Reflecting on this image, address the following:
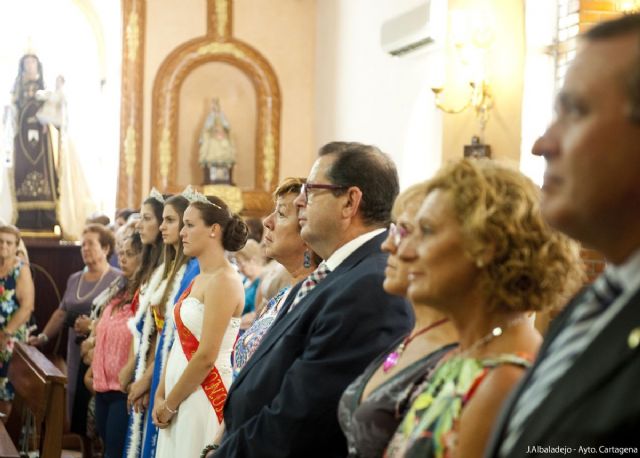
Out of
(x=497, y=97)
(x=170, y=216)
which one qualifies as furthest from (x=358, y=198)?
(x=497, y=97)

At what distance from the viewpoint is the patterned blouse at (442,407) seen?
5.29ft

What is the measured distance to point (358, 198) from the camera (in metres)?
2.78

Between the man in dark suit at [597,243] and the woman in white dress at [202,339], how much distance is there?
290 centimetres

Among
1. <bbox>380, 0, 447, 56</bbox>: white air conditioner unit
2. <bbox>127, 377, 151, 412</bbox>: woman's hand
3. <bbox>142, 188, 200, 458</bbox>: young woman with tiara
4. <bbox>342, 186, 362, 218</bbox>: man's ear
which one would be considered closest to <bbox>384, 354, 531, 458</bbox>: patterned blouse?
<bbox>342, 186, 362, 218</bbox>: man's ear

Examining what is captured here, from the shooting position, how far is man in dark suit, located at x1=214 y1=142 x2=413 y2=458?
8.14 feet

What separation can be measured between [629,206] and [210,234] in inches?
128

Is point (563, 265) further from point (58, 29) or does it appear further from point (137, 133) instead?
point (58, 29)

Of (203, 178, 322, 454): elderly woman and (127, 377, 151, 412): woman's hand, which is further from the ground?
(203, 178, 322, 454): elderly woman

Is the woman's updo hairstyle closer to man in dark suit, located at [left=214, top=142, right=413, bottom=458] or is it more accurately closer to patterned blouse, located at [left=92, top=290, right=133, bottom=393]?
patterned blouse, located at [left=92, top=290, right=133, bottom=393]

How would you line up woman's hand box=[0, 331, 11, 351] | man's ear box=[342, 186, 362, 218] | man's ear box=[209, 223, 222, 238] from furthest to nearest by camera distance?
1. woman's hand box=[0, 331, 11, 351]
2. man's ear box=[209, 223, 222, 238]
3. man's ear box=[342, 186, 362, 218]

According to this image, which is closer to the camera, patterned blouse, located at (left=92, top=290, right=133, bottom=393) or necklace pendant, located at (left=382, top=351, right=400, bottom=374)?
necklace pendant, located at (left=382, top=351, right=400, bottom=374)

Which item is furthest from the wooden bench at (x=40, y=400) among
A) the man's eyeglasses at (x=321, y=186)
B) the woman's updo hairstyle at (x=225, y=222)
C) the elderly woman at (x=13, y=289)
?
the elderly woman at (x=13, y=289)

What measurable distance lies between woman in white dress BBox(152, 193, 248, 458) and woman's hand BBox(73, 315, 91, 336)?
7.10 feet

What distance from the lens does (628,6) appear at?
5.66 m
